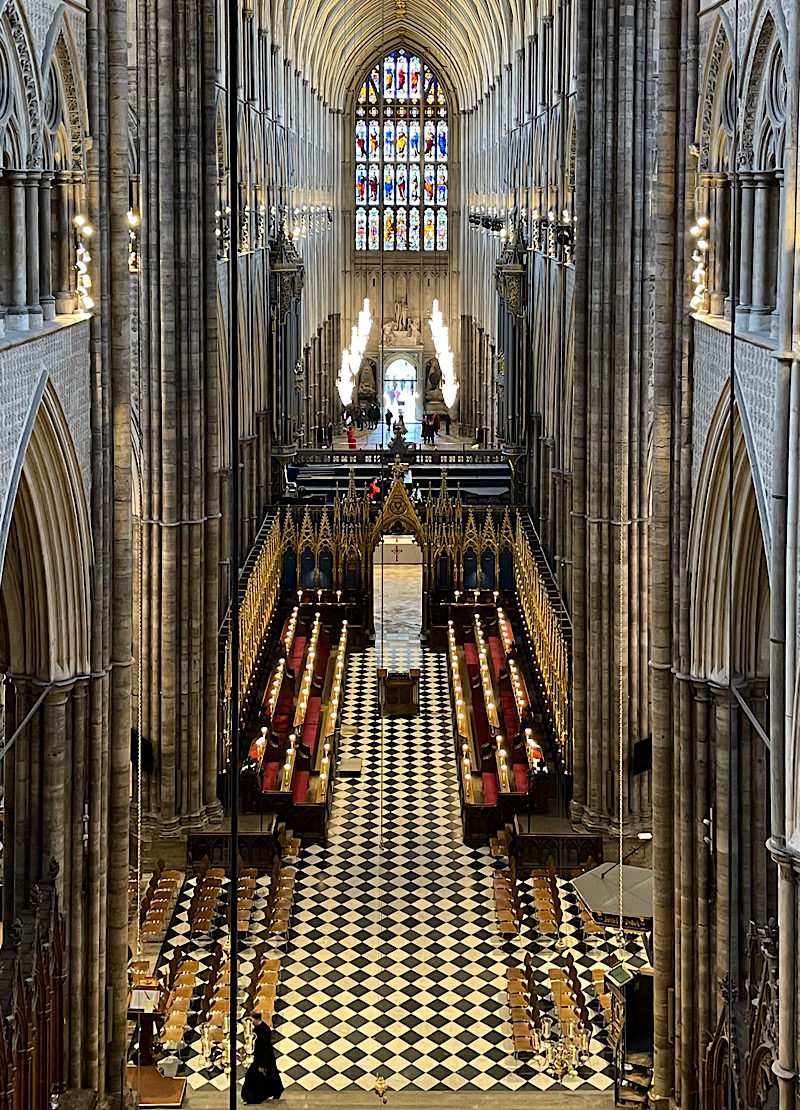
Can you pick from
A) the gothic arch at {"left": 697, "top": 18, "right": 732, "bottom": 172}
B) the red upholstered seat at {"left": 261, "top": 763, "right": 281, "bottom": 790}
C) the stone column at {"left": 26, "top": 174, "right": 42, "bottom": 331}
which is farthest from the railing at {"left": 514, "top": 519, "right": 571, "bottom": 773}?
the stone column at {"left": 26, "top": 174, "right": 42, "bottom": 331}

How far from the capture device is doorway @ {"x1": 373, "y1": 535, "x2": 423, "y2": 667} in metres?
35.0

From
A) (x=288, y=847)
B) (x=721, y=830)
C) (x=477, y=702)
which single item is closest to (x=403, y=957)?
(x=288, y=847)

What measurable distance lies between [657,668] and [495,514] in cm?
2070

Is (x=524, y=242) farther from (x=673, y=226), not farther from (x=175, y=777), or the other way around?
(x=673, y=226)

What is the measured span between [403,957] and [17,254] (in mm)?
10736

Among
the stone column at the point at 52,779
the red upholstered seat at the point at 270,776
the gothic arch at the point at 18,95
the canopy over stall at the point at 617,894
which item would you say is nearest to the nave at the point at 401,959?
the canopy over stall at the point at 617,894

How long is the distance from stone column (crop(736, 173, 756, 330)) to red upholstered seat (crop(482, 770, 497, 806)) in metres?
12.3

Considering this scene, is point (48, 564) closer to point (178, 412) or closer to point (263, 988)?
point (263, 988)

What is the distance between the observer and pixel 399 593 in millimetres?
36938

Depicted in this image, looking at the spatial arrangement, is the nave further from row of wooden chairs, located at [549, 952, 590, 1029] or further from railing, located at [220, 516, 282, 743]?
railing, located at [220, 516, 282, 743]

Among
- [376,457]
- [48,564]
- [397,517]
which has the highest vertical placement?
[48,564]

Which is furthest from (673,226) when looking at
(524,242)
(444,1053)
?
(524,242)

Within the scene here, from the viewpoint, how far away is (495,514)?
3688 cm

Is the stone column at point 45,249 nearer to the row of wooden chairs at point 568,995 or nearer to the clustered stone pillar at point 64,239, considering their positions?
the clustered stone pillar at point 64,239
